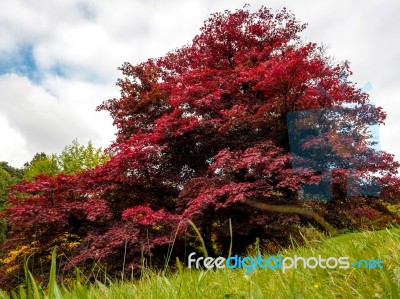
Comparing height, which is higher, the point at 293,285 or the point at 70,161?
the point at 70,161

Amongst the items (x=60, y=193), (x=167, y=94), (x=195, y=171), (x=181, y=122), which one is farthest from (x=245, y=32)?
A: (x=60, y=193)

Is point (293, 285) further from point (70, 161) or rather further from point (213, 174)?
point (70, 161)

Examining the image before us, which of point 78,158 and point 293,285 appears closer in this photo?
point 293,285

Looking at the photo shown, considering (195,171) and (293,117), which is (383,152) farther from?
(195,171)

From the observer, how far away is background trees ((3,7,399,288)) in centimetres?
747

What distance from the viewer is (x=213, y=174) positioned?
8.78 m

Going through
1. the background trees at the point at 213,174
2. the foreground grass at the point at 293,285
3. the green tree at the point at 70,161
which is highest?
the green tree at the point at 70,161

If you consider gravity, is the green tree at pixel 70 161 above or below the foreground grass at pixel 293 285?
above

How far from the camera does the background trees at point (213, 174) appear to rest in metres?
7.47

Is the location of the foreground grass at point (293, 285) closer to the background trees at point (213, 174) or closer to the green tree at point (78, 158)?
the background trees at point (213, 174)
